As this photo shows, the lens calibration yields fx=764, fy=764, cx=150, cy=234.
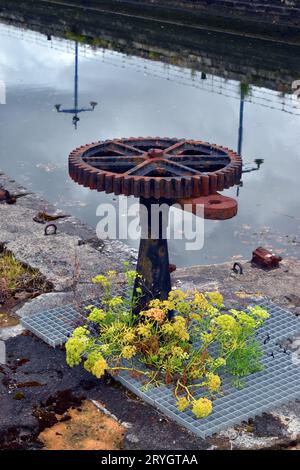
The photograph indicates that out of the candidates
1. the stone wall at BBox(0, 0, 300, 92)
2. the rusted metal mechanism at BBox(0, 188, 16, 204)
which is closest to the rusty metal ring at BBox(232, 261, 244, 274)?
the rusted metal mechanism at BBox(0, 188, 16, 204)

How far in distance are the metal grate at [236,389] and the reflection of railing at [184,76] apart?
9.57 meters

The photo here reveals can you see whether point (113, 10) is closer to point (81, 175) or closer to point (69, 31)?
point (69, 31)

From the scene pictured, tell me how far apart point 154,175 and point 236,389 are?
1546 millimetres

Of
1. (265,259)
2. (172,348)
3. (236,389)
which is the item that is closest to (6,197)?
(265,259)

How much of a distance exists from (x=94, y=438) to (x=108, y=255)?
9.60 ft

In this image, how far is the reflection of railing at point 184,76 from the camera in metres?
15.5

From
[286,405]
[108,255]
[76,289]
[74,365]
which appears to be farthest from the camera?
[108,255]

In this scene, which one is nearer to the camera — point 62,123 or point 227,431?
point 227,431

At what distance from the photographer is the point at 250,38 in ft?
73.8

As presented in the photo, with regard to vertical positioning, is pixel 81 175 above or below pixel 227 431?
above

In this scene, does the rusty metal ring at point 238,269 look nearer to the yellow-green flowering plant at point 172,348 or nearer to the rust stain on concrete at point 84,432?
the yellow-green flowering plant at point 172,348

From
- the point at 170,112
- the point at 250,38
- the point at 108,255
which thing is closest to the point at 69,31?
the point at 250,38

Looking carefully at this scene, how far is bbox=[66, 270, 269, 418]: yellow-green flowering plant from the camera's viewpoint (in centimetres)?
483

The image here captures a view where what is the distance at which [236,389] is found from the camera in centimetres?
493
